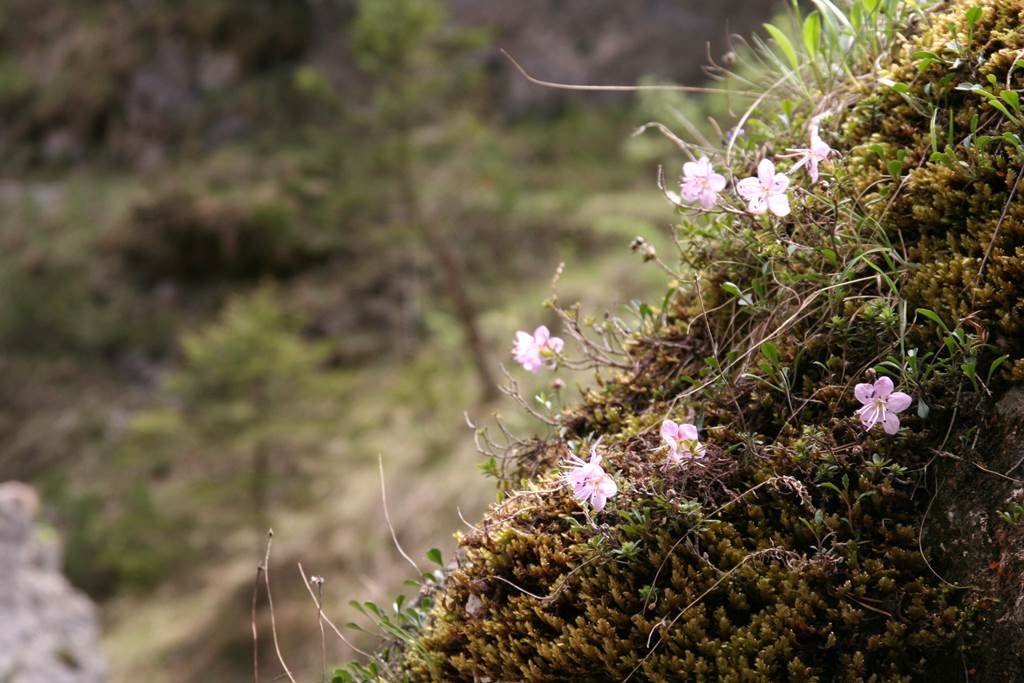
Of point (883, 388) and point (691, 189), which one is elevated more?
point (691, 189)

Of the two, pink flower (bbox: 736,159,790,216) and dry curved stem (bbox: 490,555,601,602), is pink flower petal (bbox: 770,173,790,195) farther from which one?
dry curved stem (bbox: 490,555,601,602)

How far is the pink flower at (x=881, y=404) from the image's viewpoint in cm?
132

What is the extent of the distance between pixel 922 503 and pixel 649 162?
15.0 meters

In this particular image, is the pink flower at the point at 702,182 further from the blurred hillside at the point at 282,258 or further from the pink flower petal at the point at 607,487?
the blurred hillside at the point at 282,258

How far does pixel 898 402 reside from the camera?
1.33 meters

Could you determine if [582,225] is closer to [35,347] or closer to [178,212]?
[178,212]

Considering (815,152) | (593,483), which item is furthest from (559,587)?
(815,152)

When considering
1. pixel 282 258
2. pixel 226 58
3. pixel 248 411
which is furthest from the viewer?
pixel 226 58

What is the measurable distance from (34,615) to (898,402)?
8.34 m

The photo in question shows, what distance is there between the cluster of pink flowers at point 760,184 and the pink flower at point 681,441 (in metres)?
0.43

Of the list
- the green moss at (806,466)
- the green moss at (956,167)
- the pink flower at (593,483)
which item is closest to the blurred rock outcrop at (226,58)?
the green moss at (956,167)

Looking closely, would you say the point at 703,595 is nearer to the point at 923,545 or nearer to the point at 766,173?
the point at 923,545

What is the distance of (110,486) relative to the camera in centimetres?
1645

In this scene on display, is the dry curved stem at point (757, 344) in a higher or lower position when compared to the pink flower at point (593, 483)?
higher
